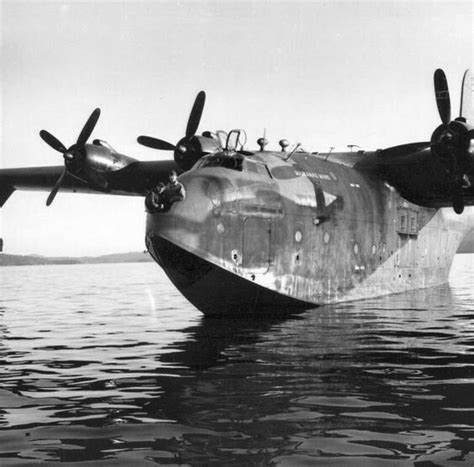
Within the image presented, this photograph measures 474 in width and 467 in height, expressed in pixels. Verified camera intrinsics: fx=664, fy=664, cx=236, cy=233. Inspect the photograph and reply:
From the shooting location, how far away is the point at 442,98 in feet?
60.2

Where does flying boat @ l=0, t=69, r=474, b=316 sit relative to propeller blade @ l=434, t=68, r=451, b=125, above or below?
below

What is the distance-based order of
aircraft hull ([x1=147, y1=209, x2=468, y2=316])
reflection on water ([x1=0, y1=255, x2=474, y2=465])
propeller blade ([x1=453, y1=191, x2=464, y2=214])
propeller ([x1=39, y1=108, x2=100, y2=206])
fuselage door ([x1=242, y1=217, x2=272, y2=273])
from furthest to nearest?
propeller ([x1=39, y1=108, x2=100, y2=206])
propeller blade ([x1=453, y1=191, x2=464, y2=214])
fuselage door ([x1=242, y1=217, x2=272, y2=273])
aircraft hull ([x1=147, y1=209, x2=468, y2=316])
reflection on water ([x1=0, y1=255, x2=474, y2=465])

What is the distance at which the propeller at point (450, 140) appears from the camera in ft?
57.7

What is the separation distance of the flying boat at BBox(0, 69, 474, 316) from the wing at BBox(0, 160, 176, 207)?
0.23 ft

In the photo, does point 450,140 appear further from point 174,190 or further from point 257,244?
point 174,190

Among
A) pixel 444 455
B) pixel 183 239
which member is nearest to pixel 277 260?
pixel 183 239

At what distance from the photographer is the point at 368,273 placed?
19.8 m


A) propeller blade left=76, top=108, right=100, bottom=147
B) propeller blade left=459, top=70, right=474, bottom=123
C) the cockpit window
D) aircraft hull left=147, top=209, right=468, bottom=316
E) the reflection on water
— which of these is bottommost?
the reflection on water

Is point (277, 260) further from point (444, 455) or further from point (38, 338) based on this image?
point (444, 455)

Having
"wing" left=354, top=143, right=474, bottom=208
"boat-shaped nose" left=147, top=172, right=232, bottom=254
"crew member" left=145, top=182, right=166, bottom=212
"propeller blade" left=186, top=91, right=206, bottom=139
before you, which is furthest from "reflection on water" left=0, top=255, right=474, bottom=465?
"propeller blade" left=186, top=91, right=206, bottom=139

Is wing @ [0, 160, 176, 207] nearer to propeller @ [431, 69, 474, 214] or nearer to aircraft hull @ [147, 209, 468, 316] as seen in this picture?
aircraft hull @ [147, 209, 468, 316]

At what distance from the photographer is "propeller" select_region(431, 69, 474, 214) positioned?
17578 millimetres

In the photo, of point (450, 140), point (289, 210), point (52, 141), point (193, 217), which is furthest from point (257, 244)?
point (52, 141)

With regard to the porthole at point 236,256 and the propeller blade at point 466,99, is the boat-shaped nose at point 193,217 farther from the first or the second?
the propeller blade at point 466,99
